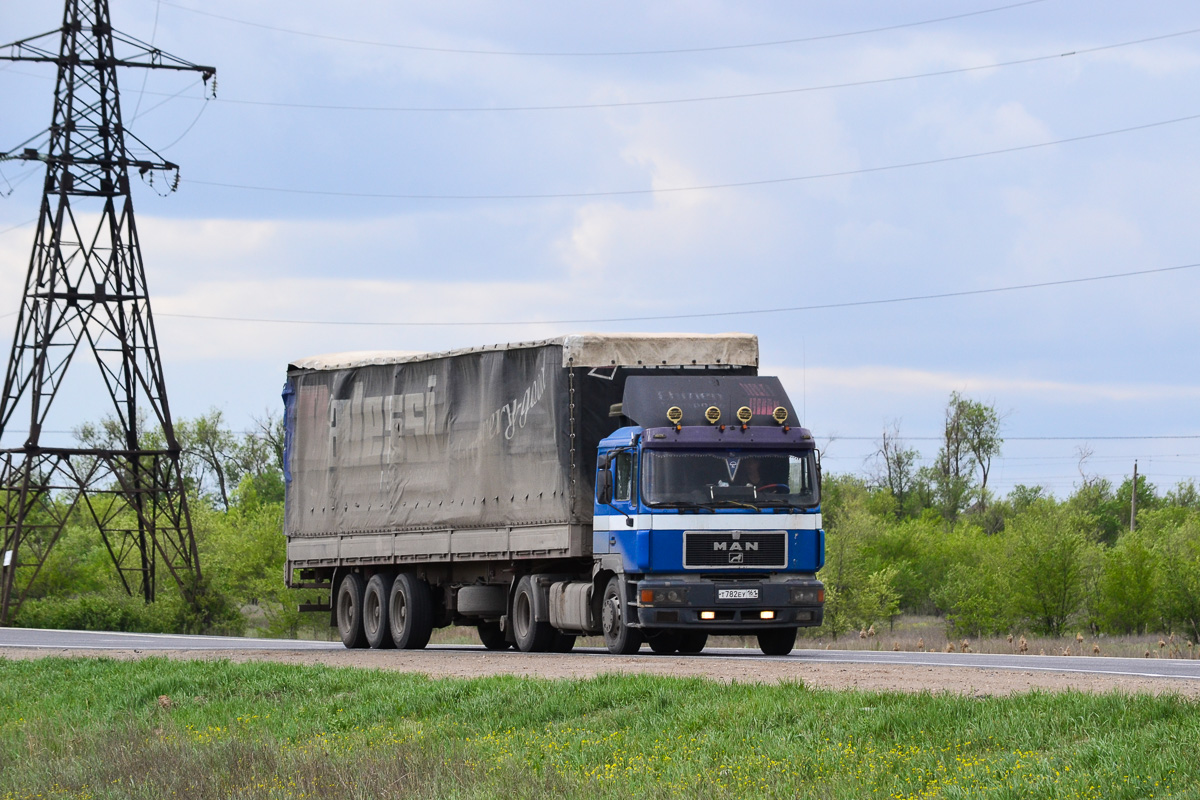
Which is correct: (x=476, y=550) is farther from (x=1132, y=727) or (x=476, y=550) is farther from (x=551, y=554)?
(x=1132, y=727)

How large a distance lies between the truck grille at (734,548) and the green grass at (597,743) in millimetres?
5131

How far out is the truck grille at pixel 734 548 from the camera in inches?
862

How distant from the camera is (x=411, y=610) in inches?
Answer: 1056

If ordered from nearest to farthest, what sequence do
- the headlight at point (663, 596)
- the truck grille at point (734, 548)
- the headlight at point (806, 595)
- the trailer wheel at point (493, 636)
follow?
the headlight at point (663, 596) < the truck grille at point (734, 548) < the headlight at point (806, 595) < the trailer wheel at point (493, 636)

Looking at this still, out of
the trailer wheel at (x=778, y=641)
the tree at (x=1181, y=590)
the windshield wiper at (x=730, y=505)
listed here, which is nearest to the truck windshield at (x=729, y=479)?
the windshield wiper at (x=730, y=505)

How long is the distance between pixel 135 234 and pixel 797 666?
34857mm

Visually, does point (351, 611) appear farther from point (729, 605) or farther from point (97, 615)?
point (97, 615)

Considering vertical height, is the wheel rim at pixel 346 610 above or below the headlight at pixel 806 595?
below

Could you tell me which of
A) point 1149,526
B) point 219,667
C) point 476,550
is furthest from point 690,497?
point 1149,526

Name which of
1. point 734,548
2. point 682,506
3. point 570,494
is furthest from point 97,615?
point 734,548

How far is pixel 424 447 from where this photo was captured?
26.5 meters

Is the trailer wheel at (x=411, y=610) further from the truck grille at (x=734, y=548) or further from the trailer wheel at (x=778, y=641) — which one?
the truck grille at (x=734, y=548)

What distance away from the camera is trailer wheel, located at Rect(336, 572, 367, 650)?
2853 centimetres

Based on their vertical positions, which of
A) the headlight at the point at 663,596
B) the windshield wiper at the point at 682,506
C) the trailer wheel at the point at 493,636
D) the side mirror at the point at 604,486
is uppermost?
the side mirror at the point at 604,486
